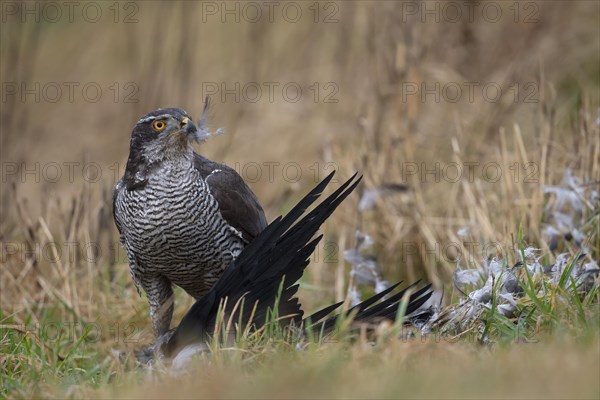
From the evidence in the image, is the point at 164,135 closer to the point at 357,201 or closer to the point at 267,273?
the point at 267,273

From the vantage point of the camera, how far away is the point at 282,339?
3.67m

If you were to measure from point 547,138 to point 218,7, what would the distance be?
21.7ft

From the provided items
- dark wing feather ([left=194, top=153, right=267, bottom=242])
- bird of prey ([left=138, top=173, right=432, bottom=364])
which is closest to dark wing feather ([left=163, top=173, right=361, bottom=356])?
bird of prey ([left=138, top=173, right=432, bottom=364])

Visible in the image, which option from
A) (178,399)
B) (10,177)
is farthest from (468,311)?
(10,177)

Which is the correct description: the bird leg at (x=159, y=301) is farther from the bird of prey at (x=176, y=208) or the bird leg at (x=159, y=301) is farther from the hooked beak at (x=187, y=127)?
the hooked beak at (x=187, y=127)

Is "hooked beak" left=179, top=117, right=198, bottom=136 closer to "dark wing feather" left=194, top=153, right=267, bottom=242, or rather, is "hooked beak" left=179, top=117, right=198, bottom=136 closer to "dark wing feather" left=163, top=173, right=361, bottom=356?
"dark wing feather" left=194, top=153, right=267, bottom=242

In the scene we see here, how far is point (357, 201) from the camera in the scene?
6883 mm

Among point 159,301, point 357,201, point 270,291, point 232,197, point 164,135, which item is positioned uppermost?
point 164,135

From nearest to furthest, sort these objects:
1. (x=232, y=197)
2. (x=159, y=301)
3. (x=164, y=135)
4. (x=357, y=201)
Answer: (x=164, y=135)
(x=232, y=197)
(x=159, y=301)
(x=357, y=201)

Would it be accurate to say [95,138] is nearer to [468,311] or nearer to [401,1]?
[401,1]

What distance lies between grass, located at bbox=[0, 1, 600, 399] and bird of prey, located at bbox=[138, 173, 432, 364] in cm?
17

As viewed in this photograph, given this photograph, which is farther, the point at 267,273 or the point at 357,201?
the point at 357,201

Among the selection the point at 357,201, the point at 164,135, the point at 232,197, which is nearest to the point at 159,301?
the point at 232,197

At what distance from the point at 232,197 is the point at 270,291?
74 cm
